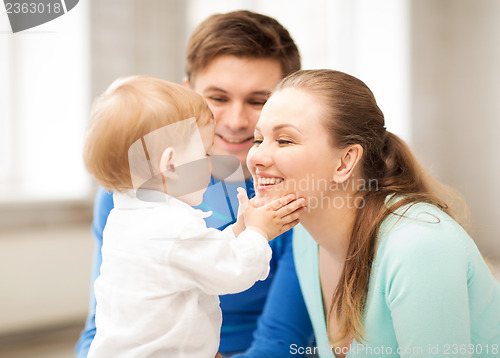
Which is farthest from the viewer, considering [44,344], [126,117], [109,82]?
[109,82]

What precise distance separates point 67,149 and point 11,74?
0.45 metres

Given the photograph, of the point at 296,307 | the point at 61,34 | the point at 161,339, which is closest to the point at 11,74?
the point at 61,34

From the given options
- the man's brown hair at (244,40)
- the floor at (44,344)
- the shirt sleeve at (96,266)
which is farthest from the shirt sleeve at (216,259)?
the floor at (44,344)

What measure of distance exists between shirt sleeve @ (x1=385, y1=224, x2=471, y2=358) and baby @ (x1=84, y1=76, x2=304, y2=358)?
0.24 metres

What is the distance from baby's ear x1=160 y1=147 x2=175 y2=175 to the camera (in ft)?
2.19

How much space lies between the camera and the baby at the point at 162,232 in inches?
26.2

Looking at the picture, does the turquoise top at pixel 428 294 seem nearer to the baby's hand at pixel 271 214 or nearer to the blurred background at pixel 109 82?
the baby's hand at pixel 271 214

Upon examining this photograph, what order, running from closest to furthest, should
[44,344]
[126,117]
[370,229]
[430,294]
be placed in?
[126,117]
[430,294]
[370,229]
[44,344]

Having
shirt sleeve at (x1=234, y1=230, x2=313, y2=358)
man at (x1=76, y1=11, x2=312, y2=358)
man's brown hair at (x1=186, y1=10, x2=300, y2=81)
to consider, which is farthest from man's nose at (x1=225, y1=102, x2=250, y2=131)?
shirt sleeve at (x1=234, y1=230, x2=313, y2=358)

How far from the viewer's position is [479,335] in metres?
0.86

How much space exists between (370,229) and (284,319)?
34 centimetres

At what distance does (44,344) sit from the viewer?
2342 millimetres

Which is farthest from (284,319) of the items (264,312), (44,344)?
(44,344)

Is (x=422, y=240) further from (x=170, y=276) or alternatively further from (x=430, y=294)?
(x=170, y=276)
